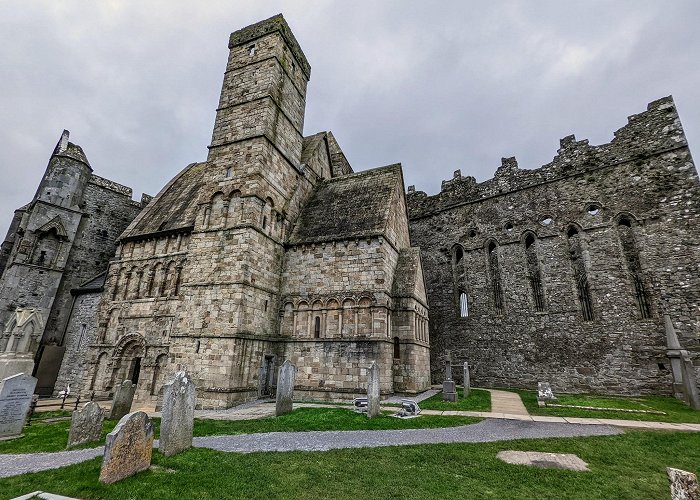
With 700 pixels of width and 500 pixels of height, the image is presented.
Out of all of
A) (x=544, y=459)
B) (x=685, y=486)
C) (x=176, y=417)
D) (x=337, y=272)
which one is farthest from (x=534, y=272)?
(x=176, y=417)

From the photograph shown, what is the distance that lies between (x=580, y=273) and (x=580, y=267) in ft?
1.14

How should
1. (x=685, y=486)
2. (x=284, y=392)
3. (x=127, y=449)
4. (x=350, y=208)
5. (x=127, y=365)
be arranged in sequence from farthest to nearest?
(x=350, y=208)
(x=127, y=365)
(x=284, y=392)
(x=127, y=449)
(x=685, y=486)

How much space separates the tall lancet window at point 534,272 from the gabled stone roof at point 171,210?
20.5 metres

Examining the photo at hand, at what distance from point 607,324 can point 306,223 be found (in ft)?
55.9

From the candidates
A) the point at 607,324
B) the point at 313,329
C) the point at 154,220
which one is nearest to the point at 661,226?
the point at 607,324

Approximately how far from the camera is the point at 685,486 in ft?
10.6

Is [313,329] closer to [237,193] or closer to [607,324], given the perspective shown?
[237,193]

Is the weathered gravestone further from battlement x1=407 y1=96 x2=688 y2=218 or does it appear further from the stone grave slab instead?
battlement x1=407 y1=96 x2=688 y2=218

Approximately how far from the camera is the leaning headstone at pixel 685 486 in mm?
3217

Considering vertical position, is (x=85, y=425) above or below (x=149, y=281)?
below

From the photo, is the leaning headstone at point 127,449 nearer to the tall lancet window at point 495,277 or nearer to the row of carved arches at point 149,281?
the row of carved arches at point 149,281

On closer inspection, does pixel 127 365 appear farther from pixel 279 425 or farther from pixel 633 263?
pixel 633 263

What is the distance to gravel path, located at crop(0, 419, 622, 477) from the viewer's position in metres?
6.71

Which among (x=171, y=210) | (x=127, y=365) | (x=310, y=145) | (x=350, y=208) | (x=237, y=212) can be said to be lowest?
(x=127, y=365)
